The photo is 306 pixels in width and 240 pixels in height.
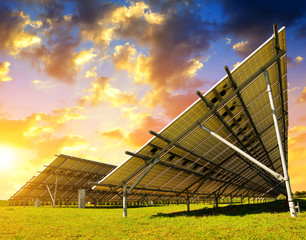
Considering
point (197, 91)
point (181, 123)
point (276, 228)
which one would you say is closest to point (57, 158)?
point (181, 123)

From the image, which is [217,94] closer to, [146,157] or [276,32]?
[276,32]

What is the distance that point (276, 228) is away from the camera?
10672 mm

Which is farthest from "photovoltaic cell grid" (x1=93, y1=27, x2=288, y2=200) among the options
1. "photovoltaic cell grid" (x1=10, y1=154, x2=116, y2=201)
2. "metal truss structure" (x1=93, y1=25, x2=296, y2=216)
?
"photovoltaic cell grid" (x1=10, y1=154, x2=116, y2=201)

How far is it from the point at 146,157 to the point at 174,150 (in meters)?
2.83

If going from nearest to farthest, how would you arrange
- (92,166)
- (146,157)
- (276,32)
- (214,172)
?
(276,32)
(146,157)
(214,172)
(92,166)

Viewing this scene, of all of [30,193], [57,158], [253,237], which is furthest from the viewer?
[30,193]

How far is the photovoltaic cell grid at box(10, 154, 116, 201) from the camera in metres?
41.4

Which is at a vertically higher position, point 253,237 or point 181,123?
point 181,123

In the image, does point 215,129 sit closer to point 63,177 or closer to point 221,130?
point 221,130

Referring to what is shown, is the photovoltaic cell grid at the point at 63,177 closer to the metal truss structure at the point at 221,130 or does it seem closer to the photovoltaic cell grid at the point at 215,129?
the photovoltaic cell grid at the point at 215,129

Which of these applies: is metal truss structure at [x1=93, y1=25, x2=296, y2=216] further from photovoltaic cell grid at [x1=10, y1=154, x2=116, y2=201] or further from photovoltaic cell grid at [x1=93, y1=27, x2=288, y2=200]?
photovoltaic cell grid at [x1=10, y1=154, x2=116, y2=201]

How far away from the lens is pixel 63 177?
45.7 m

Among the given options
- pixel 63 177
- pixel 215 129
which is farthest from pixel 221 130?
pixel 63 177

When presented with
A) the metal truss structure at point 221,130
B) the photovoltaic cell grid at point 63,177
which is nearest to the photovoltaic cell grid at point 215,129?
the metal truss structure at point 221,130
